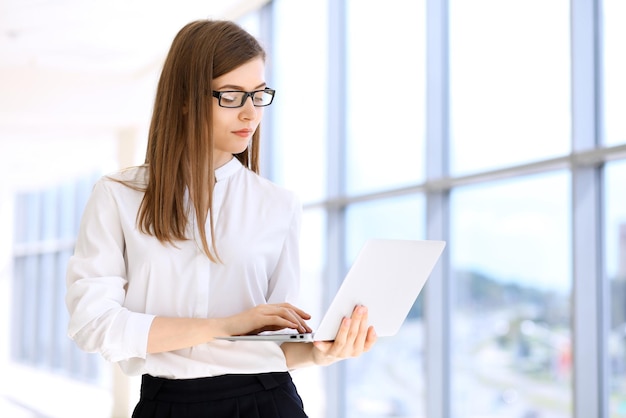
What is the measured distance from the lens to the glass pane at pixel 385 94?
436 centimetres

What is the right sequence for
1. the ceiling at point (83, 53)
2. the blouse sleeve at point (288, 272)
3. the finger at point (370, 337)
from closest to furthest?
the finger at point (370, 337), the blouse sleeve at point (288, 272), the ceiling at point (83, 53)

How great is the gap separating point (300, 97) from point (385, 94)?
1.12 m

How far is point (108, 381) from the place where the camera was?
451 inches

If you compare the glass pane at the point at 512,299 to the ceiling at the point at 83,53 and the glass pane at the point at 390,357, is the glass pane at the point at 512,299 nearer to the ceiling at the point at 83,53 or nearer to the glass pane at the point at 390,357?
the glass pane at the point at 390,357

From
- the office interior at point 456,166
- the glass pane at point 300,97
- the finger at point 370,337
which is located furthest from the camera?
the glass pane at point 300,97

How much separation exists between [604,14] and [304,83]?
266 cm

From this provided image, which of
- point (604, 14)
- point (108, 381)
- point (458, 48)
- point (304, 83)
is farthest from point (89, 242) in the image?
point (108, 381)

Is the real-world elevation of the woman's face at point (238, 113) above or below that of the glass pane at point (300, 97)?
below

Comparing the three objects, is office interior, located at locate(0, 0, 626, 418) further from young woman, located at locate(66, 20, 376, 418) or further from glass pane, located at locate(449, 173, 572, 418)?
young woman, located at locate(66, 20, 376, 418)

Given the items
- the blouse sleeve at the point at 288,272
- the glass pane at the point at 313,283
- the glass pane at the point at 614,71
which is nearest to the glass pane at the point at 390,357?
the glass pane at the point at 313,283

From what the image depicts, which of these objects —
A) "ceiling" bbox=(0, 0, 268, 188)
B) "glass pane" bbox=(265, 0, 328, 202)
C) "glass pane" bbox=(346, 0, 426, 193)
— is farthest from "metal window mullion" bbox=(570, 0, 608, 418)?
"ceiling" bbox=(0, 0, 268, 188)

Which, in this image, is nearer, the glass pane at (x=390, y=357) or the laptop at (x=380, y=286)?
the laptop at (x=380, y=286)

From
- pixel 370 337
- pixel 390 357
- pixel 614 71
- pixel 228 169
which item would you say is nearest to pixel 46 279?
pixel 390 357

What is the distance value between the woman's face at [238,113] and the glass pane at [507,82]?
197 centimetres
